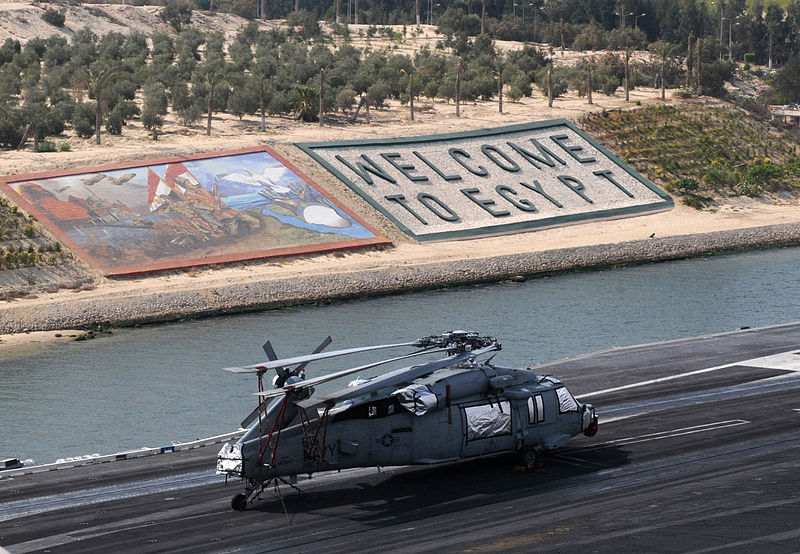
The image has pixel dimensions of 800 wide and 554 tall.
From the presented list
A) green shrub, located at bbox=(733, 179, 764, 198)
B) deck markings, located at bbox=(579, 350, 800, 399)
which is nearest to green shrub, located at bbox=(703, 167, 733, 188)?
green shrub, located at bbox=(733, 179, 764, 198)

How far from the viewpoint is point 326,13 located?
6452 inches

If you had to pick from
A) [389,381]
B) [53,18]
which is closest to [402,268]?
[389,381]

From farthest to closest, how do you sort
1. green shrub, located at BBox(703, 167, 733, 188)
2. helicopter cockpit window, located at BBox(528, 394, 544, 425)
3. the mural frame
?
green shrub, located at BBox(703, 167, 733, 188) < the mural frame < helicopter cockpit window, located at BBox(528, 394, 544, 425)

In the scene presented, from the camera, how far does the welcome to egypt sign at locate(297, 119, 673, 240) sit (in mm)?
71562

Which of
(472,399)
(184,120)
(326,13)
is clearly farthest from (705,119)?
(326,13)

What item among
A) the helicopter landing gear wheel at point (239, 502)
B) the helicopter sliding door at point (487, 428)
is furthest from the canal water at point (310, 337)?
the helicopter sliding door at point (487, 428)

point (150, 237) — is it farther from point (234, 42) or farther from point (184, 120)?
point (234, 42)

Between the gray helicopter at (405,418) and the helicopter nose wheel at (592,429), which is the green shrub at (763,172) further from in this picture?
the gray helicopter at (405,418)

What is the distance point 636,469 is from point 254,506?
923cm

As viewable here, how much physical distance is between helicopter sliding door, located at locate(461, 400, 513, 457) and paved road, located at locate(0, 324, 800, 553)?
0.84m

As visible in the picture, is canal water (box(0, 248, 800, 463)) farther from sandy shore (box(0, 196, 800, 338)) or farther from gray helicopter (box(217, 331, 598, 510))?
gray helicopter (box(217, 331, 598, 510))

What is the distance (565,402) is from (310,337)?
74.7 feet

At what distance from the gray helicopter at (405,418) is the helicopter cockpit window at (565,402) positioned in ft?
0.08

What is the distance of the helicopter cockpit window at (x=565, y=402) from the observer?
27703 mm
